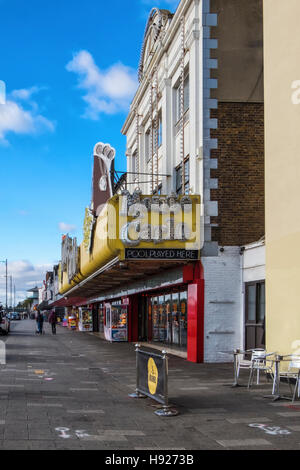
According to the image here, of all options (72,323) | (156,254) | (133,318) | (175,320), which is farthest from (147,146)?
(72,323)

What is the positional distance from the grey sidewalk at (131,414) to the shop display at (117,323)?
46.6ft

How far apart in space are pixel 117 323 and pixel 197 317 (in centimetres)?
1326

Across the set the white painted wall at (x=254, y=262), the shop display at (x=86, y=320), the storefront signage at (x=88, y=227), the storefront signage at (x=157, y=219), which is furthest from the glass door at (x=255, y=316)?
the shop display at (x=86, y=320)

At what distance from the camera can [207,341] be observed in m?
18.4

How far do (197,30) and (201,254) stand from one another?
7129 millimetres

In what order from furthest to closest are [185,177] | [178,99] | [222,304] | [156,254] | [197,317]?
1. [178,99]
2. [185,177]
3. [222,304]
4. [197,317]
5. [156,254]

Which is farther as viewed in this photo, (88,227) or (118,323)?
(118,323)

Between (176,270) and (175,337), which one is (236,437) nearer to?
(176,270)

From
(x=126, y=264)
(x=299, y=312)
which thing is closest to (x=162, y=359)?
(x=299, y=312)

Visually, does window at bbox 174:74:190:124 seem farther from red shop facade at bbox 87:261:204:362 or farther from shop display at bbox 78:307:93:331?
shop display at bbox 78:307:93:331

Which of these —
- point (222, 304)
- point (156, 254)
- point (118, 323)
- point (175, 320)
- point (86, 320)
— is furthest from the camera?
point (86, 320)

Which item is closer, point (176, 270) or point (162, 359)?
point (162, 359)

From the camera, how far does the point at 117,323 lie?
3106cm

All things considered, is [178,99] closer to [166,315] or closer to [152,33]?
[152,33]
